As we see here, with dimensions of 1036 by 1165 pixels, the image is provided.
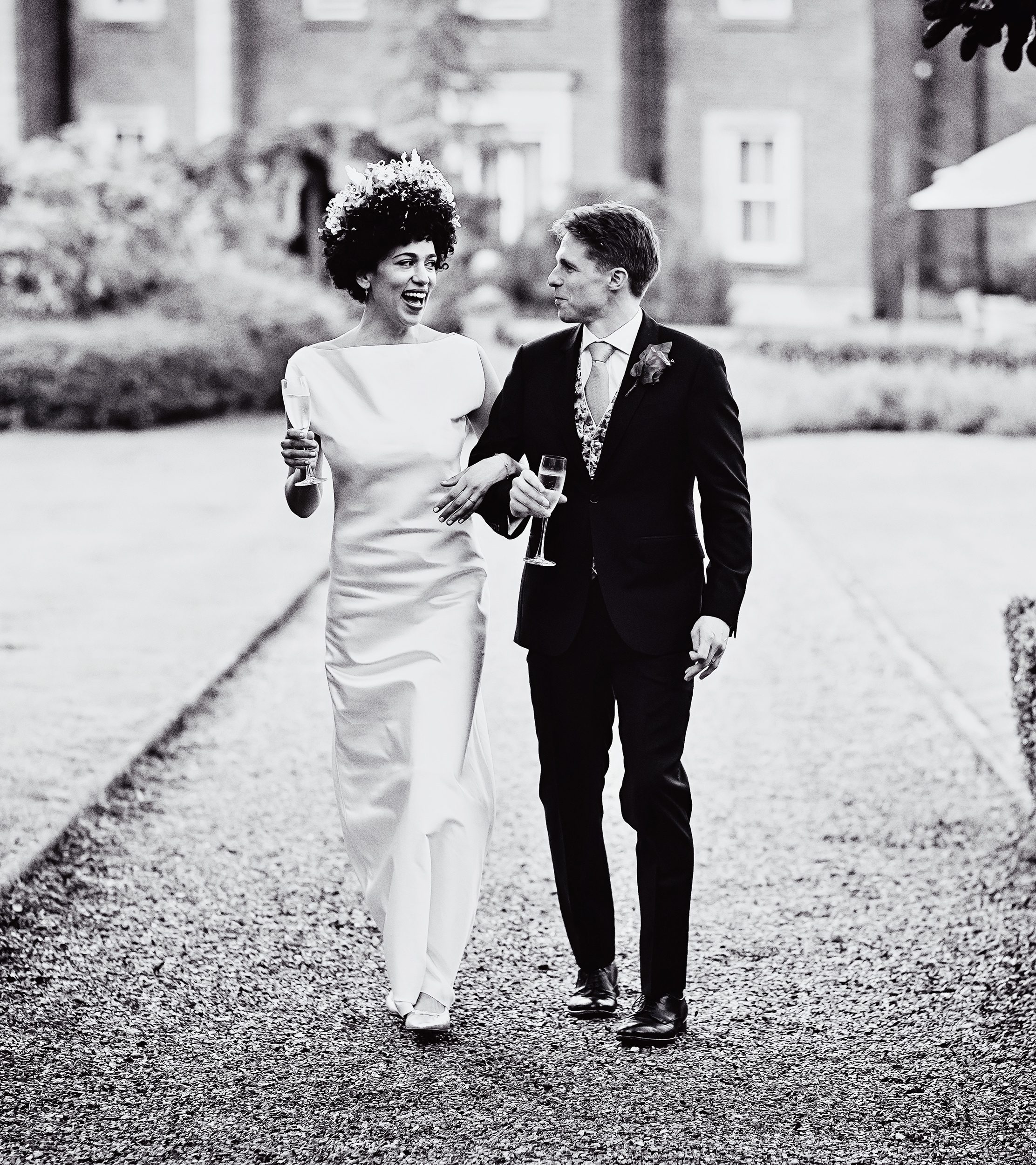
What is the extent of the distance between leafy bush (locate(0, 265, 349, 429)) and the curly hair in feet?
49.2

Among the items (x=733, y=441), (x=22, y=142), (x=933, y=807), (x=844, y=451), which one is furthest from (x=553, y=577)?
(x=22, y=142)

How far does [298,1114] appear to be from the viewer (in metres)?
3.82

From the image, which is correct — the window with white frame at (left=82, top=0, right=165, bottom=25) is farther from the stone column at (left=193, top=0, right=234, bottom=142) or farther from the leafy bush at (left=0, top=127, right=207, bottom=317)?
the leafy bush at (left=0, top=127, right=207, bottom=317)

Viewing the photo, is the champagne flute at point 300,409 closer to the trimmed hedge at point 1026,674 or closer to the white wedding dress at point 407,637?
the white wedding dress at point 407,637

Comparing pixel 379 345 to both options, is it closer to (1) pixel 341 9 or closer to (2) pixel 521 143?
(2) pixel 521 143

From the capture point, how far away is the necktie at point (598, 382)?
14.0 feet

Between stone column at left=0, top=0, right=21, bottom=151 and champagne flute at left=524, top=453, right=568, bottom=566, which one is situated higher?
stone column at left=0, top=0, right=21, bottom=151

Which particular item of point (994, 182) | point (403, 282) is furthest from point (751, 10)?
point (403, 282)

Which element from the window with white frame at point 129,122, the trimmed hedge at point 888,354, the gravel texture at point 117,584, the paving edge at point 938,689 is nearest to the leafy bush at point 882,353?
the trimmed hedge at point 888,354

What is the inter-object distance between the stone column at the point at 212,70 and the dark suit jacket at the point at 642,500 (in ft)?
83.5

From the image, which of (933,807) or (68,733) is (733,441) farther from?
(68,733)

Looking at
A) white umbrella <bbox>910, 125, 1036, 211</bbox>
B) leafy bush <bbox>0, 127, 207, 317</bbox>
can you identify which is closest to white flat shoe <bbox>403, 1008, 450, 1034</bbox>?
white umbrella <bbox>910, 125, 1036, 211</bbox>

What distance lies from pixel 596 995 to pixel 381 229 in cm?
194

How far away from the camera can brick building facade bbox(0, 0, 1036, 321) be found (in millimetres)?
28609
